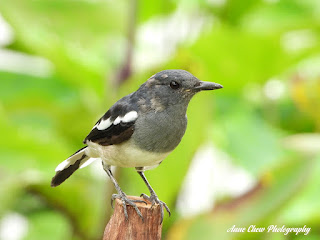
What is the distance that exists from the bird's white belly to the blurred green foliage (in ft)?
1.80

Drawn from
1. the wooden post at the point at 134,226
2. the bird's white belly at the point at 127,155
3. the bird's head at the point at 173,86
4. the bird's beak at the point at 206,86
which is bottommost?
the wooden post at the point at 134,226

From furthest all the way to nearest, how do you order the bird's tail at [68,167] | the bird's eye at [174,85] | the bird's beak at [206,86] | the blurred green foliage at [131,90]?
1. the blurred green foliage at [131,90]
2. the bird's tail at [68,167]
3. the bird's eye at [174,85]
4. the bird's beak at [206,86]

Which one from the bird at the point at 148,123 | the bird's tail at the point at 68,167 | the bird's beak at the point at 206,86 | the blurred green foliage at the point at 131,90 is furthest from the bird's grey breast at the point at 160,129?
the blurred green foliage at the point at 131,90

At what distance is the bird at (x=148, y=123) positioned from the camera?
1.60 meters

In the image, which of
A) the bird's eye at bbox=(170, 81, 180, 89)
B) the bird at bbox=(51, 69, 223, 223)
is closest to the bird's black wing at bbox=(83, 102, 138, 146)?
the bird at bbox=(51, 69, 223, 223)

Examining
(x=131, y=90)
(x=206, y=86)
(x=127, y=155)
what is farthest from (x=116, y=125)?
(x=131, y=90)

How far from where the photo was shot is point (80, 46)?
339 centimetres

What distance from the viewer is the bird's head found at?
60.7 inches

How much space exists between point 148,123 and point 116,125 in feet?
0.30

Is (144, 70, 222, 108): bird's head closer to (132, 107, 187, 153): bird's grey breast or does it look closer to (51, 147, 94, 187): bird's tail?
(132, 107, 187, 153): bird's grey breast

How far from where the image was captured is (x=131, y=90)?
240cm

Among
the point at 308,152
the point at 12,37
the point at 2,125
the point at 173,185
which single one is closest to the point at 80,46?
the point at 12,37

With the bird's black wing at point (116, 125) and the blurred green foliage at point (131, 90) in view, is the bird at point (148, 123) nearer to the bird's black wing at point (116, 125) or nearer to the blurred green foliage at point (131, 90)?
the bird's black wing at point (116, 125)

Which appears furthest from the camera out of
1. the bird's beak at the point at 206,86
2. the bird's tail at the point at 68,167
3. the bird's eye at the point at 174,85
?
the bird's tail at the point at 68,167
